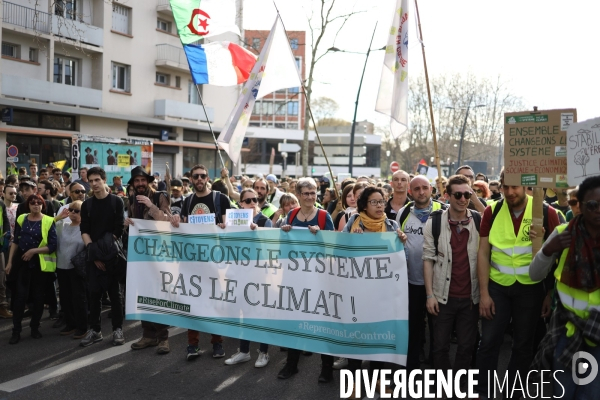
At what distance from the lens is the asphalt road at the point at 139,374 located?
210 inches

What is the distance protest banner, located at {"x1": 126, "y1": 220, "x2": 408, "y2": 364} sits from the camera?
5168 mm

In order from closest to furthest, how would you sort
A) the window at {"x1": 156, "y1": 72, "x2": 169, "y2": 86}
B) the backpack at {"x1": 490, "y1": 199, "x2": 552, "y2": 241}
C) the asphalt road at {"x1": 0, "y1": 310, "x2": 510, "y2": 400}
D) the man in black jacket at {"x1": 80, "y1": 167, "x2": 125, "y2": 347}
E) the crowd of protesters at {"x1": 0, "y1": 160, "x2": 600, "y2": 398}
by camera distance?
the crowd of protesters at {"x1": 0, "y1": 160, "x2": 600, "y2": 398}
the backpack at {"x1": 490, "y1": 199, "x2": 552, "y2": 241}
the asphalt road at {"x1": 0, "y1": 310, "x2": 510, "y2": 400}
the man in black jacket at {"x1": 80, "y1": 167, "x2": 125, "y2": 347}
the window at {"x1": 156, "y1": 72, "x2": 169, "y2": 86}

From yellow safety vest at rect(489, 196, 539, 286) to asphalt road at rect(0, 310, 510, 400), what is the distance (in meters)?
1.79

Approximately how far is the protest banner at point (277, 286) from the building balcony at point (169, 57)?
25095 millimetres

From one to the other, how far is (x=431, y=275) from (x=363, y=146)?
226 ft

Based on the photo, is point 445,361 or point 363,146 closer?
point 445,361

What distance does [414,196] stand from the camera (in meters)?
5.59

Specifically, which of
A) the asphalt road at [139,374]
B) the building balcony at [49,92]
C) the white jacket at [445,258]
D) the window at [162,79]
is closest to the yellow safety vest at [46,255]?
the asphalt road at [139,374]

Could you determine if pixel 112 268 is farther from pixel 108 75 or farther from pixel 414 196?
pixel 108 75

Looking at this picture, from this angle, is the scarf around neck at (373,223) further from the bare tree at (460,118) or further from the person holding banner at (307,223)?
the bare tree at (460,118)

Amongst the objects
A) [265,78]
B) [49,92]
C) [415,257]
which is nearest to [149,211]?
[265,78]

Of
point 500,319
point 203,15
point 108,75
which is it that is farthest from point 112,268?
point 108,75

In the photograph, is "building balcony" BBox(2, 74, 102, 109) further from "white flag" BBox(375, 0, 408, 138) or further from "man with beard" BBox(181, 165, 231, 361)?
"white flag" BBox(375, 0, 408, 138)

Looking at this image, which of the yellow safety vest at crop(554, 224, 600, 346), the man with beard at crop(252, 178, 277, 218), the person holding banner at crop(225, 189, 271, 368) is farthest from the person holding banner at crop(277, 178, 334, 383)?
the man with beard at crop(252, 178, 277, 218)
